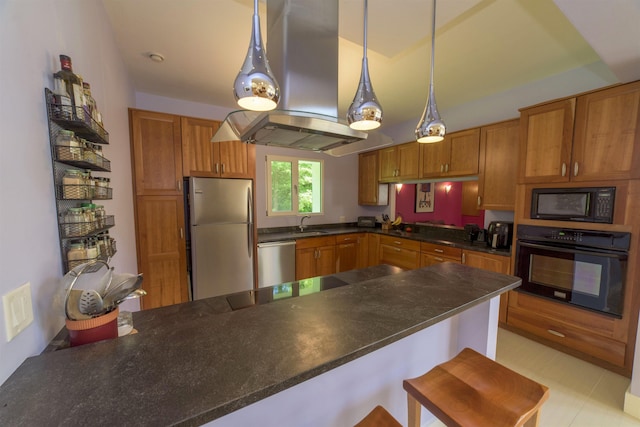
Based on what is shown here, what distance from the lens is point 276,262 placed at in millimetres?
3287

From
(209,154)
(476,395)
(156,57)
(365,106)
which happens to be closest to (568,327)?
Answer: (476,395)

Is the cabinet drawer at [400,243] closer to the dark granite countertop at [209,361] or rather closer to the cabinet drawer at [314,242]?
the cabinet drawer at [314,242]

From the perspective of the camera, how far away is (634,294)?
1865mm

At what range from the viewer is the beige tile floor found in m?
1.62

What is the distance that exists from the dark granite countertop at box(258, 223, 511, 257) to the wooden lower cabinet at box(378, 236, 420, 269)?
0.09 metres

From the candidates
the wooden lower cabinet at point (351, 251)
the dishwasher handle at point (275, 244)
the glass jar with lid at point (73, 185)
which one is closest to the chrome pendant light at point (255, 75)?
the glass jar with lid at point (73, 185)

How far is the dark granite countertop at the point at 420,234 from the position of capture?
291 cm

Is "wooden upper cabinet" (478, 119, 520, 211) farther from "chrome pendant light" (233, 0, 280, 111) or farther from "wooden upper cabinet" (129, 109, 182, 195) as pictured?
"wooden upper cabinet" (129, 109, 182, 195)

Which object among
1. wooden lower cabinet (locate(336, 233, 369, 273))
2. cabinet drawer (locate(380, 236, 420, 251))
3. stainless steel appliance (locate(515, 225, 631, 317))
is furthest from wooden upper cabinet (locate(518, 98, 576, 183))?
wooden lower cabinet (locate(336, 233, 369, 273))

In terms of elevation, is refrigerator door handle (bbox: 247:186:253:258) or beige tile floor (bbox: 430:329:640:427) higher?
refrigerator door handle (bbox: 247:186:253:258)

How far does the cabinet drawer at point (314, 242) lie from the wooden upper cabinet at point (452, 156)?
164 cm

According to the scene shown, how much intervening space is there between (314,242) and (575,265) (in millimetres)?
2748

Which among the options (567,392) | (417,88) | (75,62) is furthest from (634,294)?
(75,62)

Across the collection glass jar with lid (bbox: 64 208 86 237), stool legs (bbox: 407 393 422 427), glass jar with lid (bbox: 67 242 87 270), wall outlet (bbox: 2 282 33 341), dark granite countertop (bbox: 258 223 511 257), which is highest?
glass jar with lid (bbox: 64 208 86 237)
